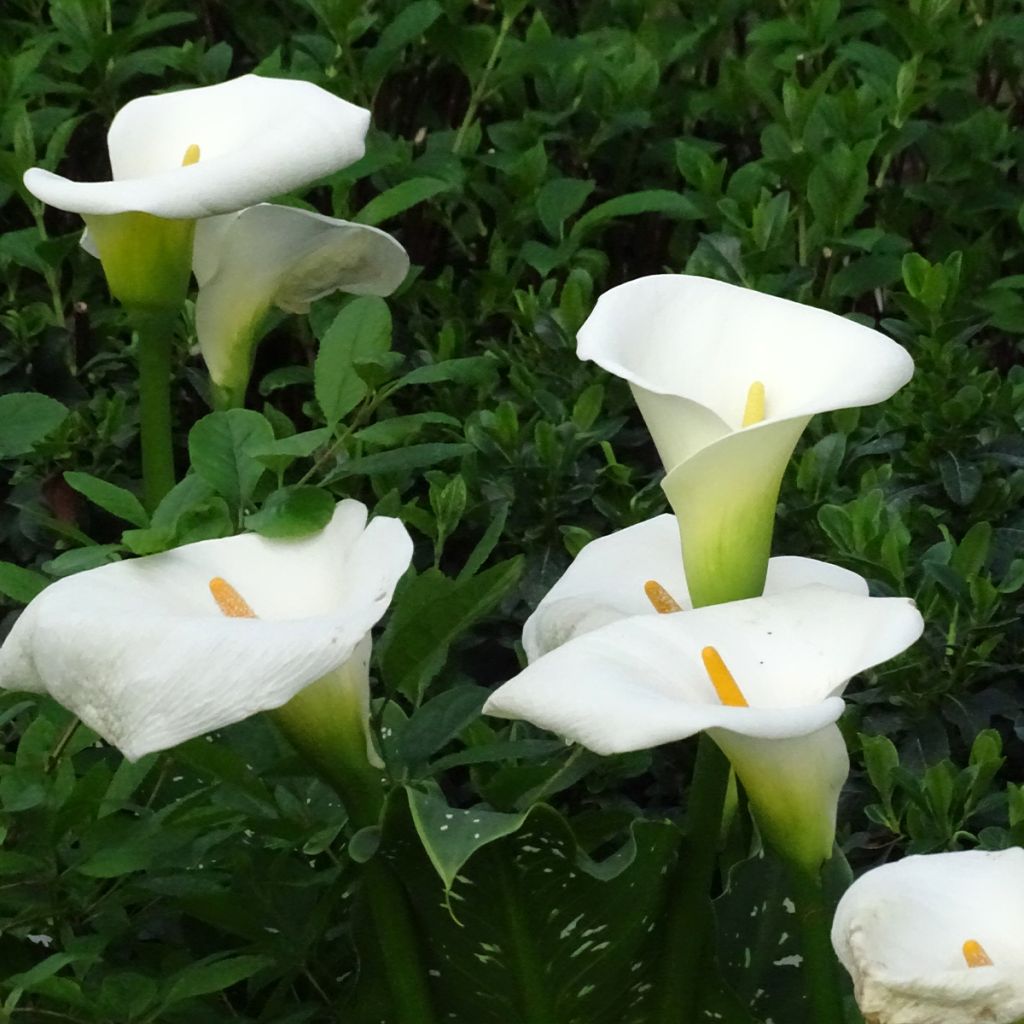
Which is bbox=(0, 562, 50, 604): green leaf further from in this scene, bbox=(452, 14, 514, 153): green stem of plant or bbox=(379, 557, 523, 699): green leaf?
bbox=(452, 14, 514, 153): green stem of plant

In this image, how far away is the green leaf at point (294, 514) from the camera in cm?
62

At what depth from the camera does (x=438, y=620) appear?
657 mm

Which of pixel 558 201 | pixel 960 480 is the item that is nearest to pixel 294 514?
pixel 960 480

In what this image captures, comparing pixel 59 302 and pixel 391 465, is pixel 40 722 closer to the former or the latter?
pixel 391 465

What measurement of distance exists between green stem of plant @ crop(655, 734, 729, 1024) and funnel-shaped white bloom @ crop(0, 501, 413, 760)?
143 mm

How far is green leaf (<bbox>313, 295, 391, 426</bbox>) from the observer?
0.72 meters

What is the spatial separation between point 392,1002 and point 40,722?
21 cm

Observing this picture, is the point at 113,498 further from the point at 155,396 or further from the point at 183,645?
the point at 183,645

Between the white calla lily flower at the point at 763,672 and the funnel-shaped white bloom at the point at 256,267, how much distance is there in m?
0.29

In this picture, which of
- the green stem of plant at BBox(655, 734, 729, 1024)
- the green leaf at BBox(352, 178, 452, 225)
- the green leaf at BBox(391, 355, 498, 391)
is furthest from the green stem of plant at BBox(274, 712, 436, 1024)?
the green leaf at BBox(352, 178, 452, 225)

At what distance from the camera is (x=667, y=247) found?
4.59 feet

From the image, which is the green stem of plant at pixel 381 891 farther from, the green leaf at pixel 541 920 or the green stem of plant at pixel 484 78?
the green stem of plant at pixel 484 78

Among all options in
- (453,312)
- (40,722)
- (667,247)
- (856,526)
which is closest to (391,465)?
(40,722)

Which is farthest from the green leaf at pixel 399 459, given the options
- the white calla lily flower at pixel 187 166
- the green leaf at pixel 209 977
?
the green leaf at pixel 209 977
